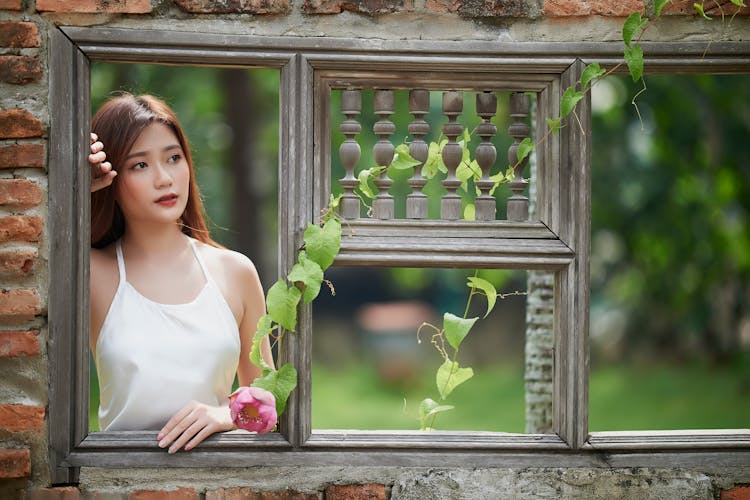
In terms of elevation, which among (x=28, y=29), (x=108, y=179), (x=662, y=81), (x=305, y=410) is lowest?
(x=305, y=410)

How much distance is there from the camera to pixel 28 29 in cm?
232

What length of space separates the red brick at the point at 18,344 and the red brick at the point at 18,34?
2.49ft

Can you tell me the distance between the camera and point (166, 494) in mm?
2398

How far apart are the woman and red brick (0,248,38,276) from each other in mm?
287

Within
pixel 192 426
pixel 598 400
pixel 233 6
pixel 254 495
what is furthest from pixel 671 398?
pixel 233 6

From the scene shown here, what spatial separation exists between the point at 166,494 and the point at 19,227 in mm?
814

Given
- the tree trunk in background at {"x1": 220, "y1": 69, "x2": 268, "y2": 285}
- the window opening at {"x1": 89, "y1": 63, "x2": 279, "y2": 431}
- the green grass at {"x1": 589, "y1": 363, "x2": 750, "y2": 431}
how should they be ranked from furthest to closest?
the tree trunk in background at {"x1": 220, "y1": 69, "x2": 268, "y2": 285} → the window opening at {"x1": 89, "y1": 63, "x2": 279, "y2": 431} → the green grass at {"x1": 589, "y1": 363, "x2": 750, "y2": 431}

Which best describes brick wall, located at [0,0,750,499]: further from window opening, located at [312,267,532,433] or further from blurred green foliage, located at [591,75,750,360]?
window opening, located at [312,267,532,433]

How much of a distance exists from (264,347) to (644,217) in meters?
6.67

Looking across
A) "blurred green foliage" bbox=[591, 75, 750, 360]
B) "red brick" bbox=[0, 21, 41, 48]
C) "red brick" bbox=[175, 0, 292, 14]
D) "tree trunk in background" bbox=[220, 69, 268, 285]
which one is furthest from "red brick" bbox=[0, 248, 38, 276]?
"blurred green foliage" bbox=[591, 75, 750, 360]

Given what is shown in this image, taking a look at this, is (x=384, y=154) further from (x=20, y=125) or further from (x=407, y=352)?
(x=407, y=352)

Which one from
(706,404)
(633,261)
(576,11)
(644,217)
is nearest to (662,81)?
(644,217)

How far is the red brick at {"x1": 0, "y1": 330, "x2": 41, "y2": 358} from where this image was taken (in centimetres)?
234

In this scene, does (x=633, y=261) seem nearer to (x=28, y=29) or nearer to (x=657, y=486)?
(x=657, y=486)
